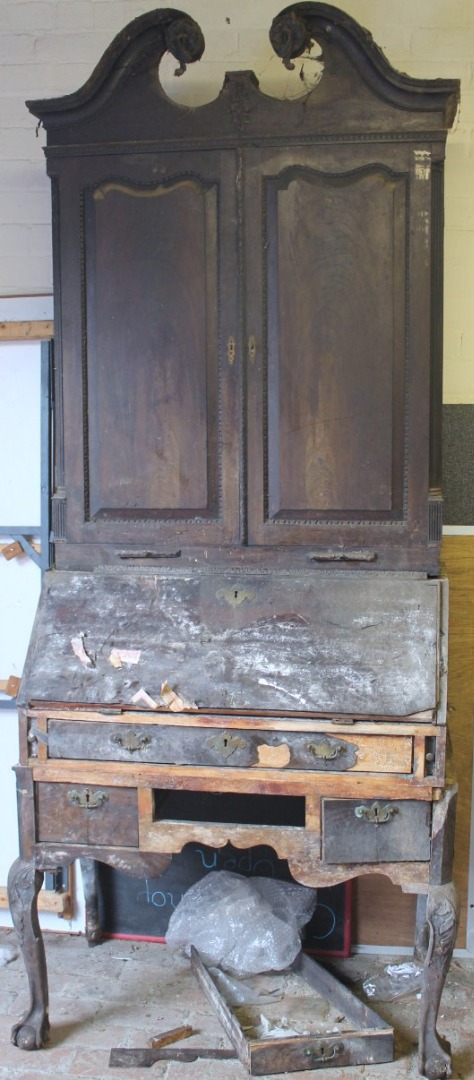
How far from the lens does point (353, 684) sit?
6.90ft

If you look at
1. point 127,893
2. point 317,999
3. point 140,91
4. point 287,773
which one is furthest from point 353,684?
point 140,91

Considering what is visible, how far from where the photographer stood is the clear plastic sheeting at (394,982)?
256cm

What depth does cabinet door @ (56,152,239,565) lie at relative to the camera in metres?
2.31

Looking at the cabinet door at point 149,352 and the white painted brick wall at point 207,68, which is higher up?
the white painted brick wall at point 207,68

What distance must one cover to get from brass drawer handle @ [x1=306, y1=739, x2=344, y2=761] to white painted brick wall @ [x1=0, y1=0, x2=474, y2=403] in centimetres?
119

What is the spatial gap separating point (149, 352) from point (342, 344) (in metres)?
0.51

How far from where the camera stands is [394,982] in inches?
103

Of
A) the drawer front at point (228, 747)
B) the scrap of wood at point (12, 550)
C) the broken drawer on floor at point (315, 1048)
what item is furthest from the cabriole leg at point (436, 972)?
the scrap of wood at point (12, 550)

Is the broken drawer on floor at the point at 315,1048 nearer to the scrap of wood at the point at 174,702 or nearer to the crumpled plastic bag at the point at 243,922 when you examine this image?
the crumpled plastic bag at the point at 243,922

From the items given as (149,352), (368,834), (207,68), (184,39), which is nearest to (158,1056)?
(368,834)

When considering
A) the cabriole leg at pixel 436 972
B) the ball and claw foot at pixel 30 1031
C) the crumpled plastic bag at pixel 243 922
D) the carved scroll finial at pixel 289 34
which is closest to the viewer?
the cabriole leg at pixel 436 972

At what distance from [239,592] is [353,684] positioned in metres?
0.39

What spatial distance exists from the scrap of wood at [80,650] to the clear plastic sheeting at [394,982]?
1.32m

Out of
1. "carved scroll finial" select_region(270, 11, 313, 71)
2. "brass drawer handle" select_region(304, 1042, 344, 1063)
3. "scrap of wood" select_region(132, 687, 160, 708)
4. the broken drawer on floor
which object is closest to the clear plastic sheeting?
the broken drawer on floor
